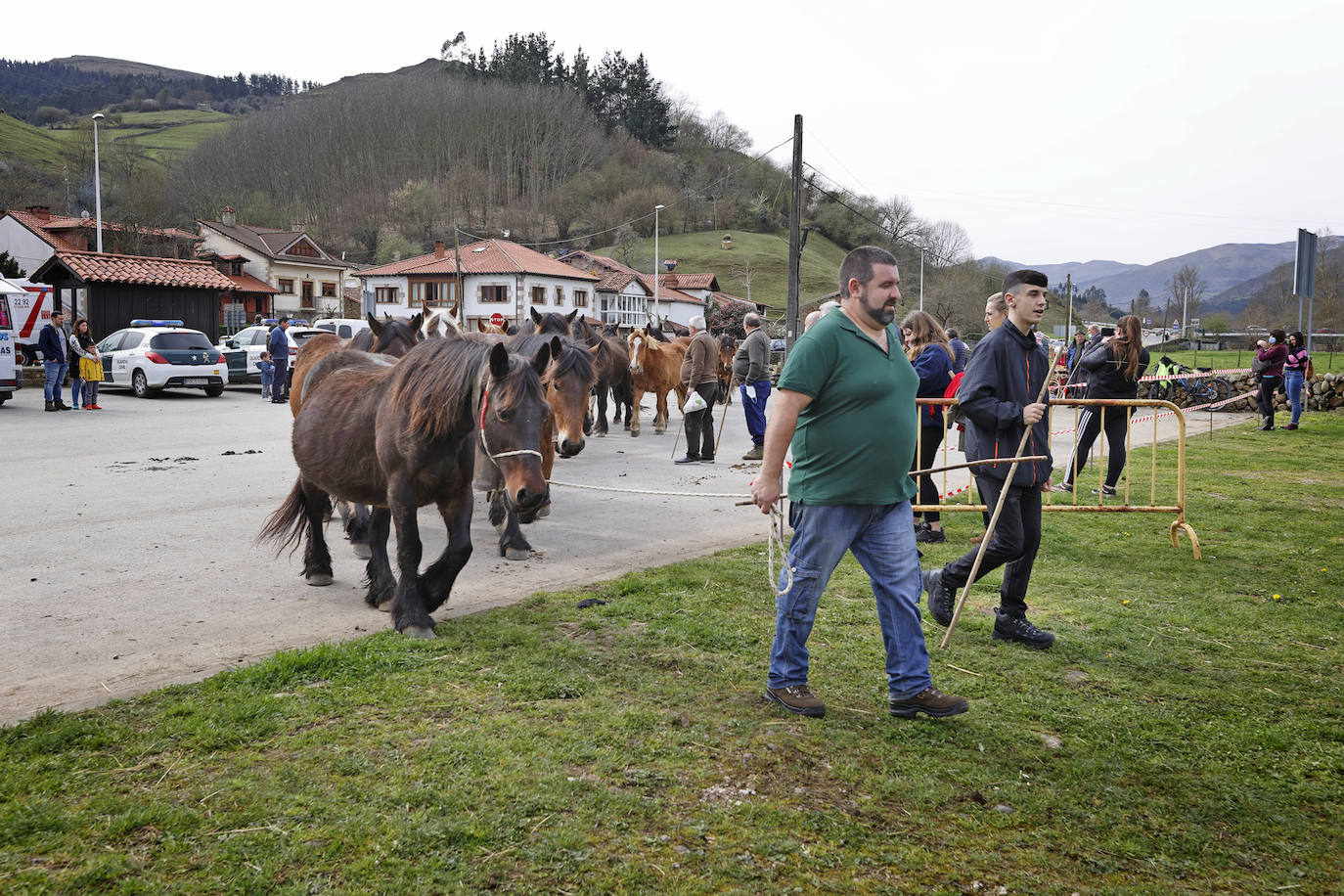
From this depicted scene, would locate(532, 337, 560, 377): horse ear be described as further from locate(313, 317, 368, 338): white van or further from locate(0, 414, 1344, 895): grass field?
locate(313, 317, 368, 338): white van

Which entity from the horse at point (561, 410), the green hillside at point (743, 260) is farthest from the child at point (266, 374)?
the green hillside at point (743, 260)

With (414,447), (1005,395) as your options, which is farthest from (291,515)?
(1005,395)

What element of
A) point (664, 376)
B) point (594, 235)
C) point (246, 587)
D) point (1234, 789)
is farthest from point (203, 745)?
point (594, 235)

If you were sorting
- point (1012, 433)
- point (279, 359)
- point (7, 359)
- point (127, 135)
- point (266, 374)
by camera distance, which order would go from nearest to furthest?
point (1012, 433), point (7, 359), point (279, 359), point (266, 374), point (127, 135)

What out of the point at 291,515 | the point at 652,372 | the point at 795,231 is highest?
the point at 795,231

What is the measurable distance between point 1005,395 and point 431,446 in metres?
3.35

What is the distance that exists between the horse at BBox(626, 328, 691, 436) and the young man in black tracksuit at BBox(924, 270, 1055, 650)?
1270 cm

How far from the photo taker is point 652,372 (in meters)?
18.7

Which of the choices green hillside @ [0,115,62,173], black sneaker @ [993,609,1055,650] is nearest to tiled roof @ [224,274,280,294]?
green hillside @ [0,115,62,173]

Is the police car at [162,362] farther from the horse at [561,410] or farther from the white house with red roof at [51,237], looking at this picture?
the white house with red roof at [51,237]

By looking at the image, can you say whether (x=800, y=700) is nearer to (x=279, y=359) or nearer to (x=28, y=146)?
(x=279, y=359)

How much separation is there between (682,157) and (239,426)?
10586 centimetres

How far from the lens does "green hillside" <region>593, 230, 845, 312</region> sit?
93.4 metres

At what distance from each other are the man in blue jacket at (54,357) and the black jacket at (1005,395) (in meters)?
20.0
